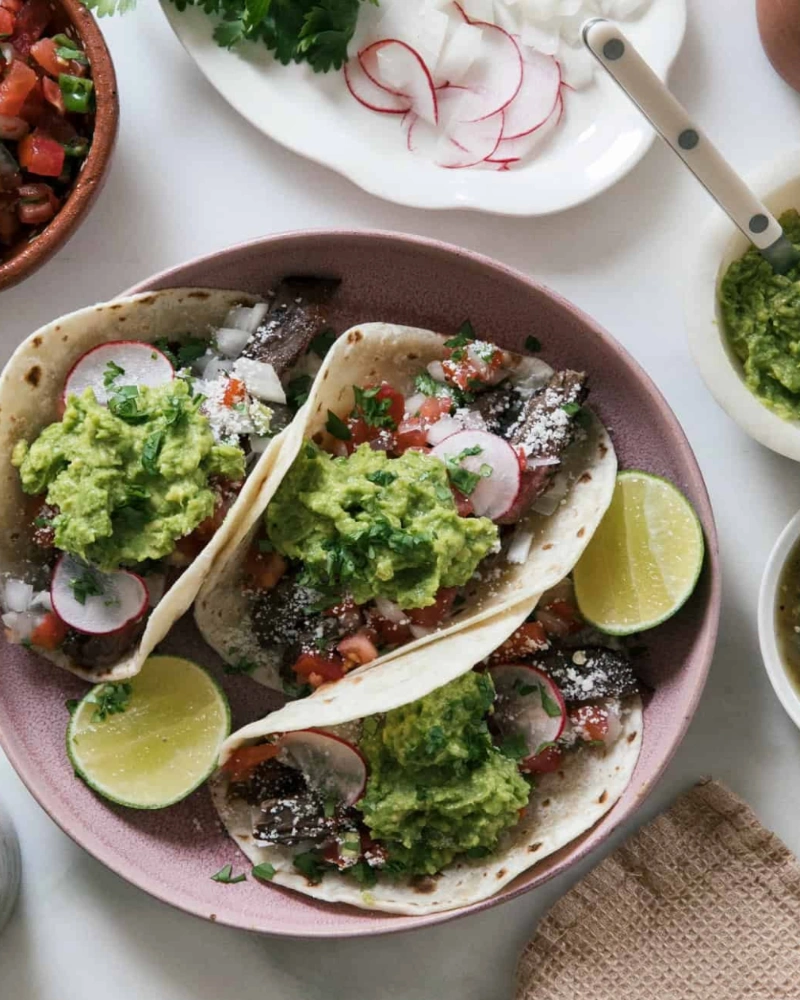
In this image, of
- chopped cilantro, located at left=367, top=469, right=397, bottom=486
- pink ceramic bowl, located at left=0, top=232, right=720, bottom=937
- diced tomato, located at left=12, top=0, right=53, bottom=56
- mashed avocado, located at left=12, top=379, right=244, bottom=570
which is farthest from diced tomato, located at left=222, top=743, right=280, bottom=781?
diced tomato, located at left=12, top=0, right=53, bottom=56

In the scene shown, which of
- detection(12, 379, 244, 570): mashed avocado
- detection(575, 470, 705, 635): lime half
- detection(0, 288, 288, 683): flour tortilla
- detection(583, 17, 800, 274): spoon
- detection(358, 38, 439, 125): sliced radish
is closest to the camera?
detection(583, 17, 800, 274): spoon

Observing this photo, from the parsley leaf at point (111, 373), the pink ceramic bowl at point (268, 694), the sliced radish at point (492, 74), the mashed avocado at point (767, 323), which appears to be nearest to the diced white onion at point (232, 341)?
the pink ceramic bowl at point (268, 694)

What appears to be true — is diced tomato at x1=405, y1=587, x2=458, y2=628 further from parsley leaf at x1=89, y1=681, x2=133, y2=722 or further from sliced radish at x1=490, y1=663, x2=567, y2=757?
parsley leaf at x1=89, y1=681, x2=133, y2=722

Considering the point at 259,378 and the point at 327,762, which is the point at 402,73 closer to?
the point at 259,378

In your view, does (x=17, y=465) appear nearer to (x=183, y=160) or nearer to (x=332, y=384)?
(x=332, y=384)

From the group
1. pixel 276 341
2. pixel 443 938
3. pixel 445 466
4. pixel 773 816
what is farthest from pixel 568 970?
pixel 276 341
